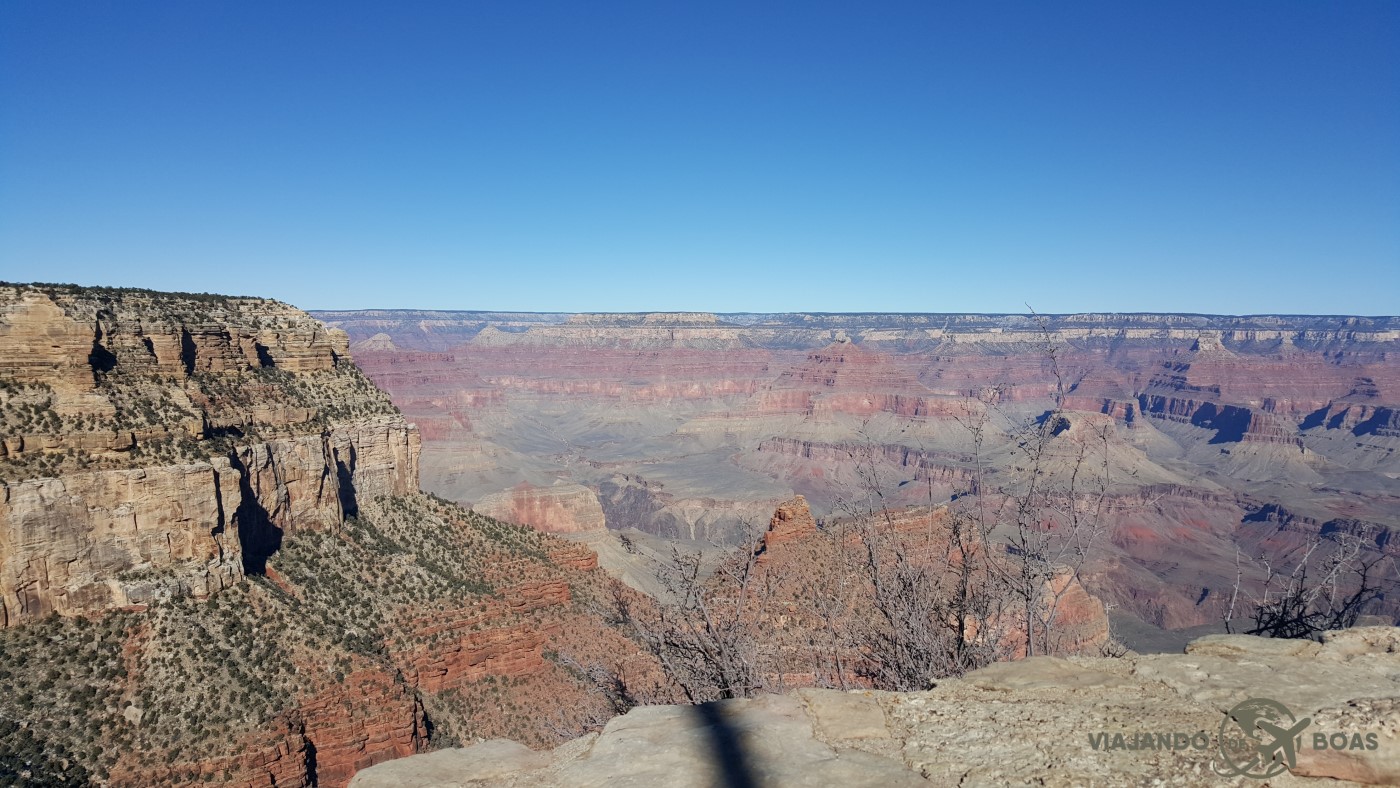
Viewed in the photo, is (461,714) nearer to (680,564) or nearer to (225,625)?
(225,625)

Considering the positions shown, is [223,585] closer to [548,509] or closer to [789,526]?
[789,526]

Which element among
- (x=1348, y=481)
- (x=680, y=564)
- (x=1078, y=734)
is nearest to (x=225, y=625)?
(x=680, y=564)

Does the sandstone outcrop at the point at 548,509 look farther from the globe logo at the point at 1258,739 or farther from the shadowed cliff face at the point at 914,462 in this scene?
the globe logo at the point at 1258,739

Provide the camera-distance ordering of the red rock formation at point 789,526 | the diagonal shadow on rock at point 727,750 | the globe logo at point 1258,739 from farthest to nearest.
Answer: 1. the red rock formation at point 789,526
2. the diagonal shadow on rock at point 727,750
3. the globe logo at point 1258,739

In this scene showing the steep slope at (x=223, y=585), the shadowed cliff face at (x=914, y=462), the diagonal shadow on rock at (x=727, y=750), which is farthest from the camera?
the shadowed cliff face at (x=914, y=462)

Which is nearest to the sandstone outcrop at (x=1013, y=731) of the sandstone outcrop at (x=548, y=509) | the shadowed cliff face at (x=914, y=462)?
the shadowed cliff face at (x=914, y=462)

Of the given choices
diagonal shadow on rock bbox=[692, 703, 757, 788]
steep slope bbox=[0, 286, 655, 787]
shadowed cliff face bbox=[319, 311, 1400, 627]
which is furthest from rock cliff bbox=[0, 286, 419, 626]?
shadowed cliff face bbox=[319, 311, 1400, 627]

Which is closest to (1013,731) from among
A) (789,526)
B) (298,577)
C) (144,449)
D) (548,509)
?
(144,449)
